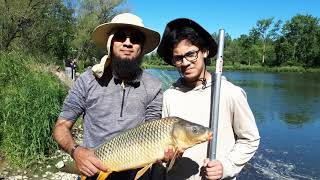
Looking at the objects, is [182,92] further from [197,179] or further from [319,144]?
[319,144]

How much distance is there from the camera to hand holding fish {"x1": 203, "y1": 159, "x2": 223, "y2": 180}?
3098mm

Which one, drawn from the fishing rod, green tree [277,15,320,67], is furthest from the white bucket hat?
green tree [277,15,320,67]

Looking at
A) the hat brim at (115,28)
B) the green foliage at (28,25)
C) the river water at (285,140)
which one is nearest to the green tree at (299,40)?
the green foliage at (28,25)

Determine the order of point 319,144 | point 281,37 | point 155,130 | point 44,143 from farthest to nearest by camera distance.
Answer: point 281,37 < point 319,144 < point 44,143 < point 155,130

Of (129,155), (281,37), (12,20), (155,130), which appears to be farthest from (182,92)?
(281,37)

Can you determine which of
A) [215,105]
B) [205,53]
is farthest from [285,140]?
[215,105]

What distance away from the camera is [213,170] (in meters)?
3.10

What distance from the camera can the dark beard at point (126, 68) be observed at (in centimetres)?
355

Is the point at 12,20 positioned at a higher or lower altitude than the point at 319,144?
higher

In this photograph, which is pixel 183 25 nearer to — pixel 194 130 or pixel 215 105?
pixel 215 105

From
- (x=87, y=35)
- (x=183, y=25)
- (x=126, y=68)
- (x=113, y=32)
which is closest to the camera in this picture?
(x=183, y=25)

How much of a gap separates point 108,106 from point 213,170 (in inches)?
39.0

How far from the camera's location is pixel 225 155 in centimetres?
332

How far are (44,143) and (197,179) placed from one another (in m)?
6.45
